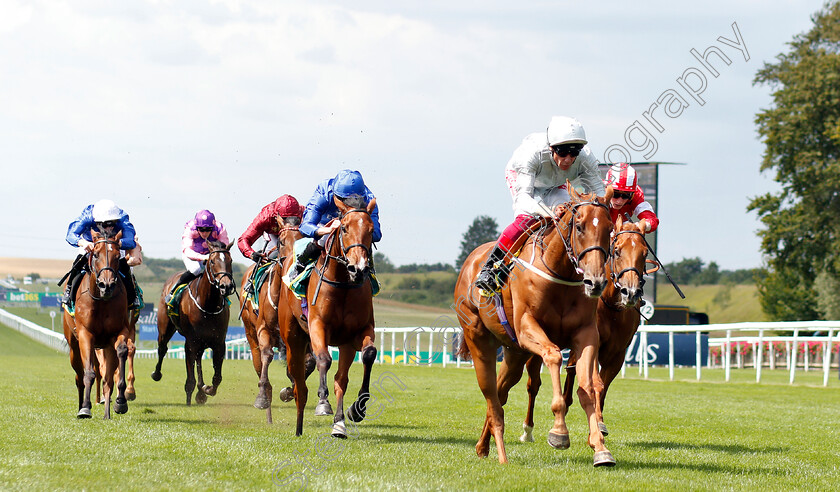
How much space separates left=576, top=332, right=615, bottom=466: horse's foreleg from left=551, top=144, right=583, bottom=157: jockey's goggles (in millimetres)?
1397

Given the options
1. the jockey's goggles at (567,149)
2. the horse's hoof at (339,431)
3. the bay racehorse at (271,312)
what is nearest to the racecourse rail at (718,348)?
the bay racehorse at (271,312)

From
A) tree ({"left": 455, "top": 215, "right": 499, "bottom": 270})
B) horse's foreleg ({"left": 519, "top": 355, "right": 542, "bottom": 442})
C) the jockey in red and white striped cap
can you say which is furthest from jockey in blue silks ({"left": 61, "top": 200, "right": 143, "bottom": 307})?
tree ({"left": 455, "top": 215, "right": 499, "bottom": 270})

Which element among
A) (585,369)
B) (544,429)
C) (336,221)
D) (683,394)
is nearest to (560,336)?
(585,369)

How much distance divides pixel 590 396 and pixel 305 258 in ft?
11.3

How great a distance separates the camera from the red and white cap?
26.5 ft

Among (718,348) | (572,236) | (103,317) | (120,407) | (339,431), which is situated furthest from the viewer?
(718,348)

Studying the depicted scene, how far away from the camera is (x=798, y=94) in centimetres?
3331

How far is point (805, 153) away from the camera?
33.5 m

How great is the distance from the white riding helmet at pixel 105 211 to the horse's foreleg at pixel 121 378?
4.06 feet

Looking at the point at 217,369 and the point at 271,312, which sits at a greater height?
the point at 271,312

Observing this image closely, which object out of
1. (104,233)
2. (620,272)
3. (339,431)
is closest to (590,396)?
(620,272)

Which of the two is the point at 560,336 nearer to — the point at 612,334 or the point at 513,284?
the point at 513,284

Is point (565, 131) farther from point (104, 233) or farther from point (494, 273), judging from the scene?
point (104, 233)

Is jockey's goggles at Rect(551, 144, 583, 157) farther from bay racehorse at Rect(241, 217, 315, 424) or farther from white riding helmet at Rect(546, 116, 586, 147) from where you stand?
bay racehorse at Rect(241, 217, 315, 424)
